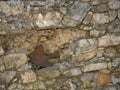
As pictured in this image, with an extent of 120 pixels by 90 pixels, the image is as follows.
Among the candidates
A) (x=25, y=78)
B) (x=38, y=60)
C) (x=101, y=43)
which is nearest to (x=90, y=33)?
(x=101, y=43)

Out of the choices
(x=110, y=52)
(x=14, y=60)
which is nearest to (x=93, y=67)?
(x=110, y=52)

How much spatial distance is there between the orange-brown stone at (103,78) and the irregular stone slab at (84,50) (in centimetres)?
25

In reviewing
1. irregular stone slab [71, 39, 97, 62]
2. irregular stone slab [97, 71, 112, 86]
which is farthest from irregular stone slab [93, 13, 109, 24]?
irregular stone slab [97, 71, 112, 86]

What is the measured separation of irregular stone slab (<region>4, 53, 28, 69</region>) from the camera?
259 cm

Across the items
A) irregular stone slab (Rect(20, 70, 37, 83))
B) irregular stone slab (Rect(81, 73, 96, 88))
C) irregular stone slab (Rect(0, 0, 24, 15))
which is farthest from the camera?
irregular stone slab (Rect(81, 73, 96, 88))

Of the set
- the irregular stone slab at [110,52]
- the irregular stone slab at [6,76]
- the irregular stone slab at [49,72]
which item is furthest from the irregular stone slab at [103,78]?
the irregular stone slab at [6,76]

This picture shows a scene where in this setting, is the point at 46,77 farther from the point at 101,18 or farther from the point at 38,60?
the point at 101,18

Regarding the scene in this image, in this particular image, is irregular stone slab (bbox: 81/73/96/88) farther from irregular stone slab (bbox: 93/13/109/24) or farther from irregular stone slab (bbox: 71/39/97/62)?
→ irregular stone slab (bbox: 93/13/109/24)

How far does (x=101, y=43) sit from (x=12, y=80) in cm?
107

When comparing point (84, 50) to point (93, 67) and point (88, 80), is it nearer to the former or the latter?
point (93, 67)

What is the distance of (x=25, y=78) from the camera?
2.62 metres

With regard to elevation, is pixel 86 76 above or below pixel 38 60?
below

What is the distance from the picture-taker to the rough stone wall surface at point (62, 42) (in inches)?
101

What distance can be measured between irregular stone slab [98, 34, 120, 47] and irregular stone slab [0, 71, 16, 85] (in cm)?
102
